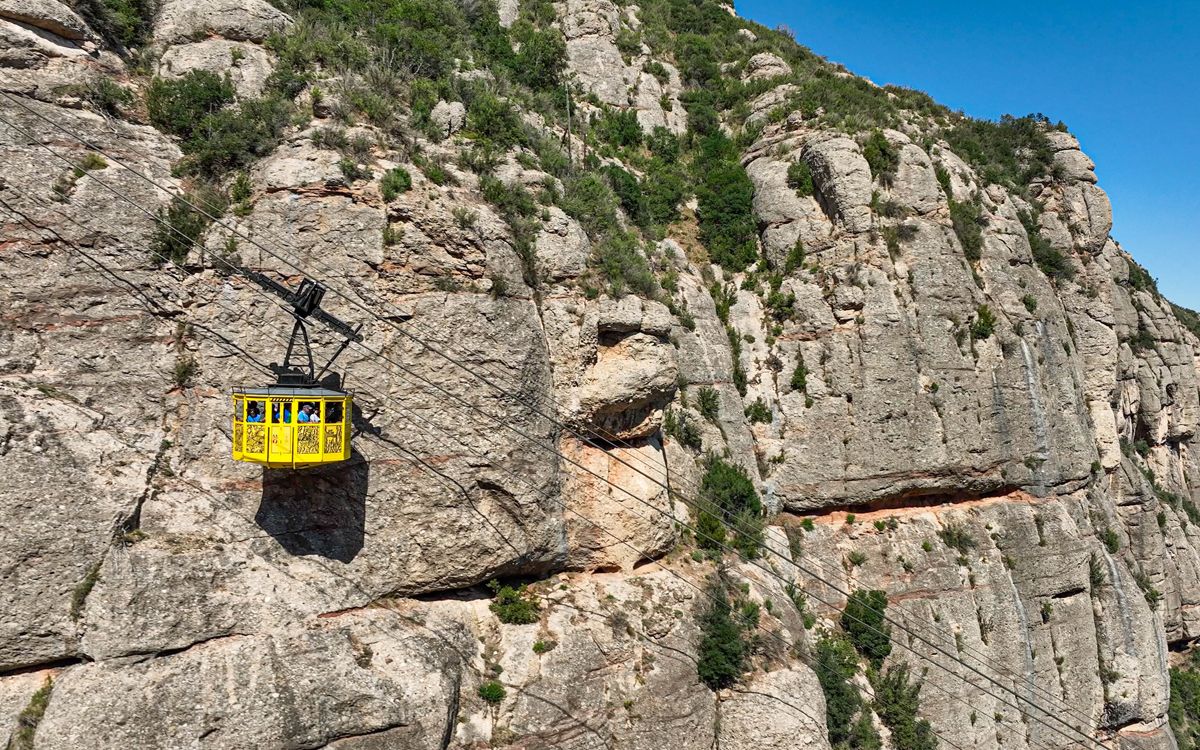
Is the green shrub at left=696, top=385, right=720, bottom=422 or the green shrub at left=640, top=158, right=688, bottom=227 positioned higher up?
the green shrub at left=640, top=158, right=688, bottom=227

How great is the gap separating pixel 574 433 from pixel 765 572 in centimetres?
828

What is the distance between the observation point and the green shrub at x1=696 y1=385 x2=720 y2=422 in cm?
2112

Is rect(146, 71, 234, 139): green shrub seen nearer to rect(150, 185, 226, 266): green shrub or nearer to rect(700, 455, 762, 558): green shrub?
rect(150, 185, 226, 266): green shrub

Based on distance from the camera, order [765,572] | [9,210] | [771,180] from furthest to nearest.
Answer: [771,180], [765,572], [9,210]

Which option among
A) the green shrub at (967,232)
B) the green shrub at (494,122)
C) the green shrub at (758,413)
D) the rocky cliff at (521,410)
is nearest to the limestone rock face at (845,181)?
the rocky cliff at (521,410)

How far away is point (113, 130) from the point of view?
14.1 m

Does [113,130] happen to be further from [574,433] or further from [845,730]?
[845,730]

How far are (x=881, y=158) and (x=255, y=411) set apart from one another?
24.1m

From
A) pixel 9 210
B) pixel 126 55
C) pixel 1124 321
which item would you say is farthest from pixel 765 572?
pixel 1124 321

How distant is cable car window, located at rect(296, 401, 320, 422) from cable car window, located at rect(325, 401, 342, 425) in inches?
6.7

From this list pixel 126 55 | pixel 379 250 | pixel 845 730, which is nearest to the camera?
pixel 379 250

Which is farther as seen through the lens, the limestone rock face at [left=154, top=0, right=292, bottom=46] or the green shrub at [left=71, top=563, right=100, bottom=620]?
the limestone rock face at [left=154, top=0, right=292, bottom=46]

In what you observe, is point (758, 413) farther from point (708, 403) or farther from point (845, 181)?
point (845, 181)

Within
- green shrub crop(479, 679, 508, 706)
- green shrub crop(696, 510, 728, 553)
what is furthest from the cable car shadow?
green shrub crop(696, 510, 728, 553)
